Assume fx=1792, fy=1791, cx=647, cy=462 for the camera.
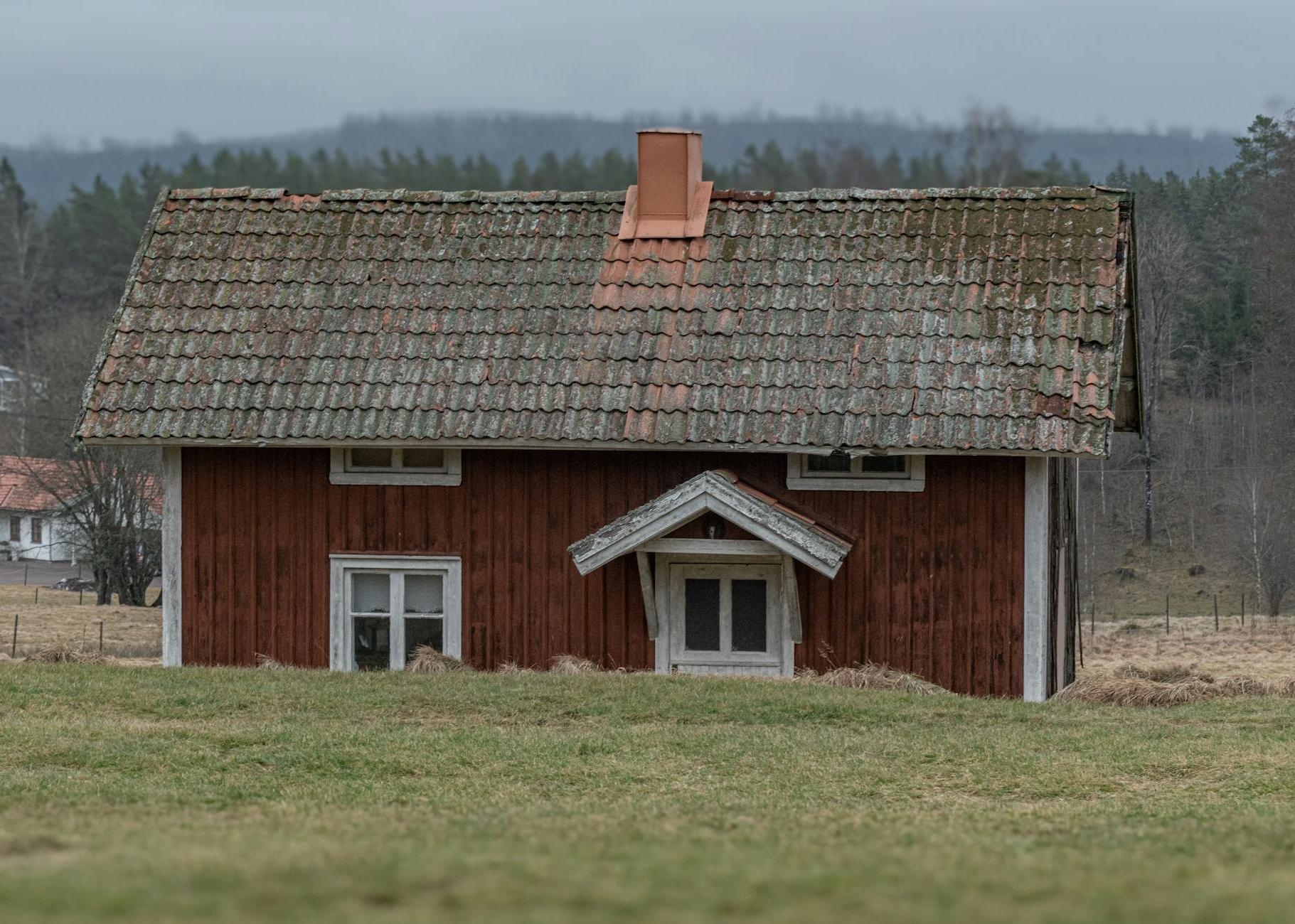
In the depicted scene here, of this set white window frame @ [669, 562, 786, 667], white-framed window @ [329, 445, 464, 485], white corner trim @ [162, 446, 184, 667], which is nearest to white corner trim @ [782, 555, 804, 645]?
white window frame @ [669, 562, 786, 667]

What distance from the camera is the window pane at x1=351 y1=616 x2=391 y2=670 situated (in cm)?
2016

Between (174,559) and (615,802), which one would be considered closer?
(615,802)

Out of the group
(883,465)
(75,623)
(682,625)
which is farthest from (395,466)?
(75,623)

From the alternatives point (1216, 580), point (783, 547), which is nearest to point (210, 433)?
point (783, 547)

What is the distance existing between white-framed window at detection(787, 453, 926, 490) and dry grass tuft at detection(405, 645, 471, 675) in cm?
409

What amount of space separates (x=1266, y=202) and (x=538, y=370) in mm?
23202

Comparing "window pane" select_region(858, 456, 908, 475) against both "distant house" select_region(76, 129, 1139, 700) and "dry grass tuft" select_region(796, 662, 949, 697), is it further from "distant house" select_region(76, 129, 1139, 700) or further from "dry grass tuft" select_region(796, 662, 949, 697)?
"dry grass tuft" select_region(796, 662, 949, 697)

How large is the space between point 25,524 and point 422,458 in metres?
66.9

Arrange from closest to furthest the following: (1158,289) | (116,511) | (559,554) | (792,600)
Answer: (792,600), (559,554), (1158,289), (116,511)

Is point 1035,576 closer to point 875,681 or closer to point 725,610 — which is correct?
point 875,681

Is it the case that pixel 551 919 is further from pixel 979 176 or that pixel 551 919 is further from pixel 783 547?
pixel 979 176

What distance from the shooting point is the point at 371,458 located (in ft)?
65.9

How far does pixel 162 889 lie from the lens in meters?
6.80

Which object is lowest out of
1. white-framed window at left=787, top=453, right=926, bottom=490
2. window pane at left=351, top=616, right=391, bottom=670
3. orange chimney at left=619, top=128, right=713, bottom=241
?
window pane at left=351, top=616, right=391, bottom=670
